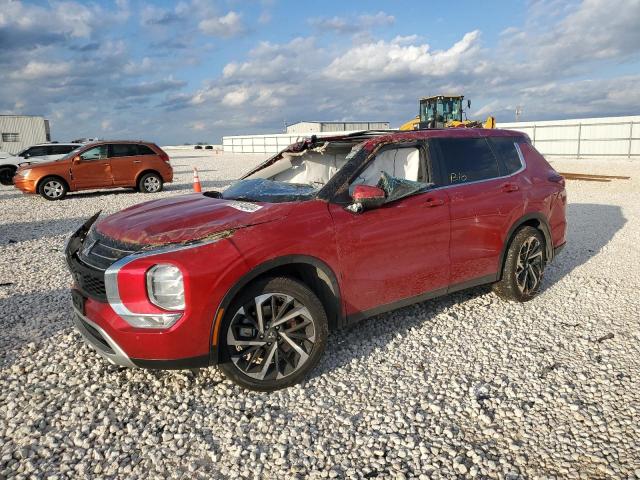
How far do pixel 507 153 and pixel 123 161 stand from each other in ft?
41.8

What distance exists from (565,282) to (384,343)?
2.86 meters

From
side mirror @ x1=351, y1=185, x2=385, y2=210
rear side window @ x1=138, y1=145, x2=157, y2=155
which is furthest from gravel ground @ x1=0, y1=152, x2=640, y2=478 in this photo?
rear side window @ x1=138, y1=145, x2=157, y2=155

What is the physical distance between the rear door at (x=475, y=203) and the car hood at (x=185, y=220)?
1640 mm

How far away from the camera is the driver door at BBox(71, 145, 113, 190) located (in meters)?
13.9

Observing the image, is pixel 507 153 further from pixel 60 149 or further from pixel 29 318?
pixel 60 149

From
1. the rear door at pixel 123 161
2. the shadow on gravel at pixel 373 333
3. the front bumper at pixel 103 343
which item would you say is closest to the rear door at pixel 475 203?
the shadow on gravel at pixel 373 333

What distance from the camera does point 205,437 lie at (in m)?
2.76

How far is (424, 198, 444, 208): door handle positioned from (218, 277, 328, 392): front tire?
132cm

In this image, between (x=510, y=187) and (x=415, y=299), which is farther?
(x=510, y=187)

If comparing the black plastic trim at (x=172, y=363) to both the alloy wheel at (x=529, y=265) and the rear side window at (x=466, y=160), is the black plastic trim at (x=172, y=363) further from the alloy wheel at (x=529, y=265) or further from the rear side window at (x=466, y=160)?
the alloy wheel at (x=529, y=265)

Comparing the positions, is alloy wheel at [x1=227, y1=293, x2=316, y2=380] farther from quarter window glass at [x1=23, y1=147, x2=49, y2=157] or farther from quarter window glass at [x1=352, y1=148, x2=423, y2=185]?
quarter window glass at [x1=23, y1=147, x2=49, y2=157]

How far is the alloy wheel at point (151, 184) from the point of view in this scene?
1499cm

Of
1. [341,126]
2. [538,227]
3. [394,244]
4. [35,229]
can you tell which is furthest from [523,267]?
[341,126]

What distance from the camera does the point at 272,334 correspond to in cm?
309
